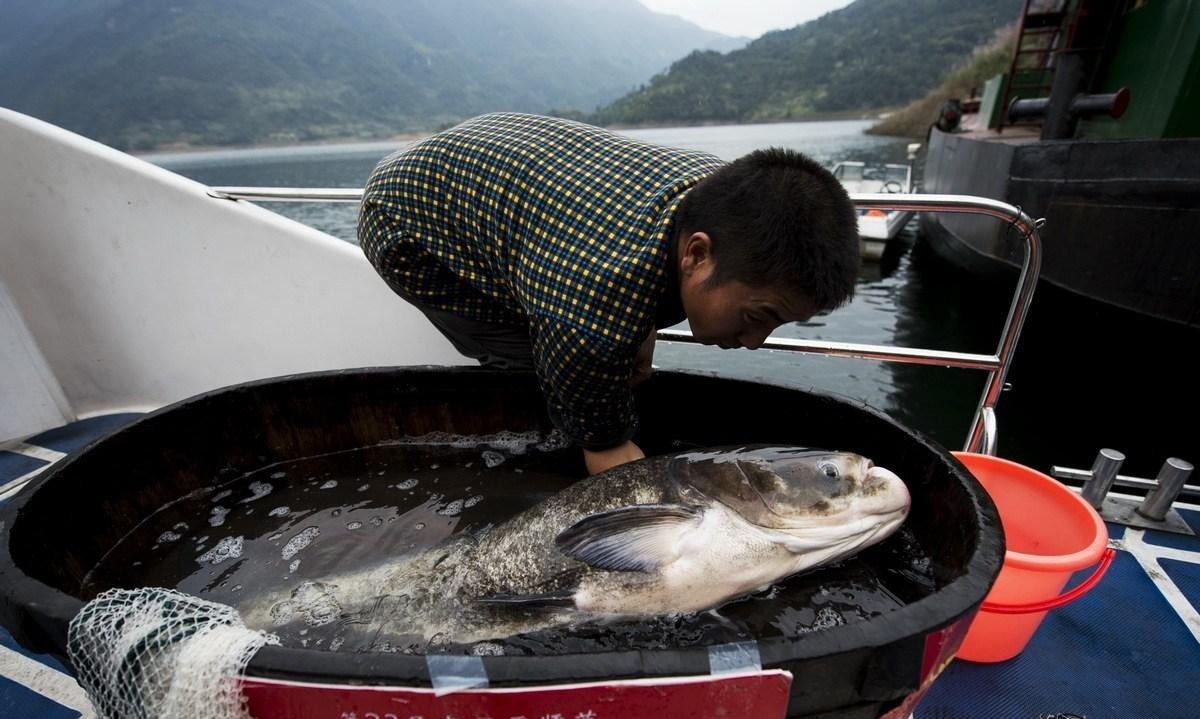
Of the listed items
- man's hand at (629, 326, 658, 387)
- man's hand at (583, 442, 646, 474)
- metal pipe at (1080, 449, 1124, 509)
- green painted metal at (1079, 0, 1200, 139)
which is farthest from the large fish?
green painted metal at (1079, 0, 1200, 139)

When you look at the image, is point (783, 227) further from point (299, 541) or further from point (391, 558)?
point (299, 541)

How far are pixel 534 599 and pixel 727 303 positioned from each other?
3.91 ft

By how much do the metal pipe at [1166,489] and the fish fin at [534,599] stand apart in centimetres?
279

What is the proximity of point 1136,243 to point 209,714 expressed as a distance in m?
9.89

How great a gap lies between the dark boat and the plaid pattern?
7.88m

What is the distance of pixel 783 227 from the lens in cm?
138

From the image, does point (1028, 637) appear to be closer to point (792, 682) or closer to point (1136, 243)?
point (792, 682)

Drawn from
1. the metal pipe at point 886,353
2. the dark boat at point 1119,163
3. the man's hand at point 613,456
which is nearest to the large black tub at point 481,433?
the metal pipe at point 886,353

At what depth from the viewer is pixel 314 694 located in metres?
1.12

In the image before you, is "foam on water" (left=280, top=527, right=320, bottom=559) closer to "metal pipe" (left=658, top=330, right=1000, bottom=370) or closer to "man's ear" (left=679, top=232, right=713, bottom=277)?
"metal pipe" (left=658, top=330, right=1000, bottom=370)

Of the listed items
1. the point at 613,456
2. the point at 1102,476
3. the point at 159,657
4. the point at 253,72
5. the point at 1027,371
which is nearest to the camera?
the point at 159,657

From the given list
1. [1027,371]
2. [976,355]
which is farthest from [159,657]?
[1027,371]

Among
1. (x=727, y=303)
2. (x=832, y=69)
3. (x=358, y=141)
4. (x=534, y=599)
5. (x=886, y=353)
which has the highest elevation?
(x=832, y=69)

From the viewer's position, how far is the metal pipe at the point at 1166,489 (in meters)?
2.53
